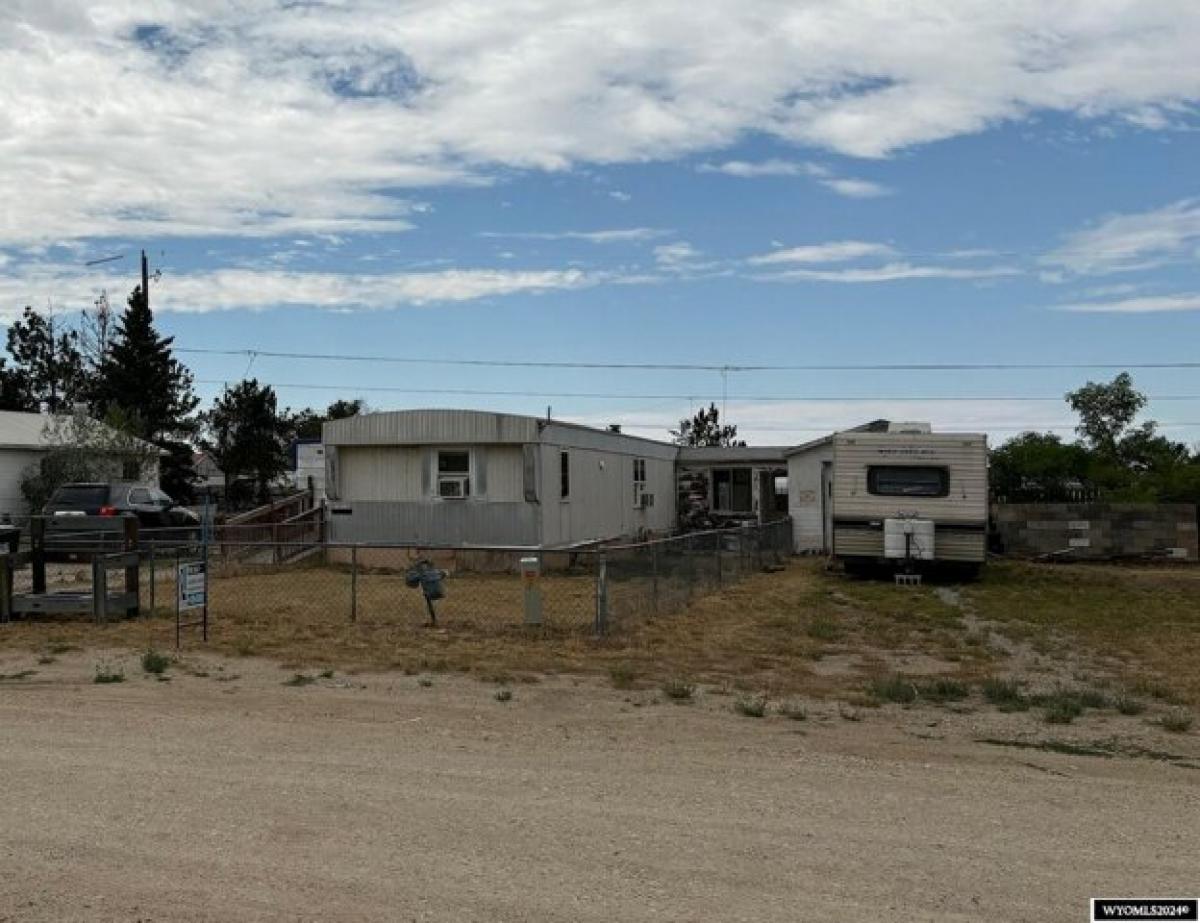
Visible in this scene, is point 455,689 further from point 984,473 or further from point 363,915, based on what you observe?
point 984,473

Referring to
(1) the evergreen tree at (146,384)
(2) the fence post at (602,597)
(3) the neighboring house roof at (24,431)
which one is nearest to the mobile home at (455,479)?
(2) the fence post at (602,597)

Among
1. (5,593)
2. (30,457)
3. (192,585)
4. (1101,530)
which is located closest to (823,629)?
(192,585)

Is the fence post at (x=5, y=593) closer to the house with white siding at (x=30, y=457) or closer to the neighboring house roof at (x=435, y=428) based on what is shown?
the neighboring house roof at (x=435, y=428)

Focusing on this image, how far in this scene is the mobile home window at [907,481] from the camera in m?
20.8

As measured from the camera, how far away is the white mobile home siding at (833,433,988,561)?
2053 cm

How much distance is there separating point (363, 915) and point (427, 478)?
19.0 metres

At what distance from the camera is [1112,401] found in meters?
50.1

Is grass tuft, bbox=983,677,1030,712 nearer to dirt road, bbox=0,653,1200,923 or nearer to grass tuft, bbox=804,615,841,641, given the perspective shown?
dirt road, bbox=0,653,1200,923

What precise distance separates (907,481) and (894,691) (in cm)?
1244

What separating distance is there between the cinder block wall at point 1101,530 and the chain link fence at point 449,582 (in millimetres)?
6251

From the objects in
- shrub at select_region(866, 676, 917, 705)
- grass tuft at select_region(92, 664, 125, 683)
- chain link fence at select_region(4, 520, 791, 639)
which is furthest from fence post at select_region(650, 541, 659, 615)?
grass tuft at select_region(92, 664, 125, 683)

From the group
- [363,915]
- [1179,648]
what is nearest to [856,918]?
[363,915]

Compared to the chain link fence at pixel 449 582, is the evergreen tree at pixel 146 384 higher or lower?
higher

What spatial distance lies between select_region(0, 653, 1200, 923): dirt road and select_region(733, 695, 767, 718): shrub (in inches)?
4.7
